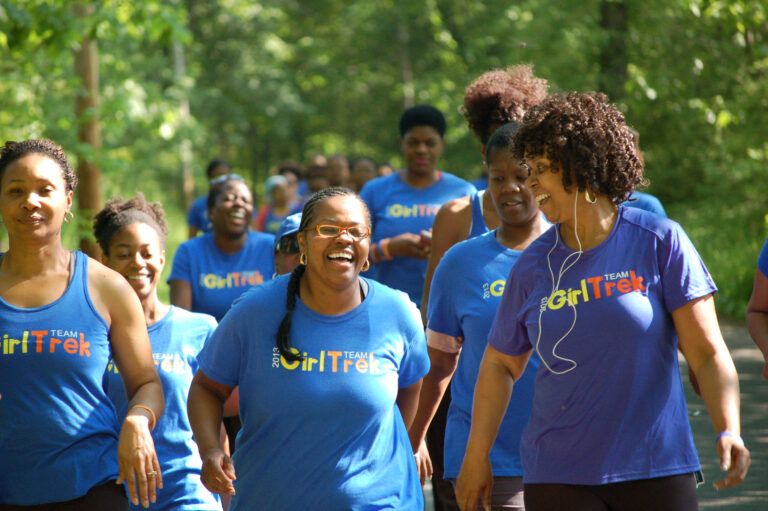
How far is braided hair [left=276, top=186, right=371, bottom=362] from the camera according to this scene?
439 centimetres

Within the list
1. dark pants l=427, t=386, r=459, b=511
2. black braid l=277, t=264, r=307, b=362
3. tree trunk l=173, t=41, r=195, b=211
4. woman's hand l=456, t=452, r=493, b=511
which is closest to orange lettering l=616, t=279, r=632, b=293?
woman's hand l=456, t=452, r=493, b=511

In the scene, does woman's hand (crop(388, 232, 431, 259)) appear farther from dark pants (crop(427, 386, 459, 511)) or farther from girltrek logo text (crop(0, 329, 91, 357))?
girltrek logo text (crop(0, 329, 91, 357))

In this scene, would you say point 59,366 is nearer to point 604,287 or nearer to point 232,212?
point 604,287

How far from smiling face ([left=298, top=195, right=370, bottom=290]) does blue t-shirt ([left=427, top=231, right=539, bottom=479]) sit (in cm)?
90

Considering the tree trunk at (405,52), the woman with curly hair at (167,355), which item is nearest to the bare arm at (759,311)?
the woman with curly hair at (167,355)

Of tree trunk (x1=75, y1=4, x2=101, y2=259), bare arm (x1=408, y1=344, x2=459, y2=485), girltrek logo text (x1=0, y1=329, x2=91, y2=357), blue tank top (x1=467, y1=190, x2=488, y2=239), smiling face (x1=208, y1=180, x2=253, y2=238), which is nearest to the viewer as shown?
girltrek logo text (x1=0, y1=329, x2=91, y2=357)

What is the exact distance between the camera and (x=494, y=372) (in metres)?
4.59

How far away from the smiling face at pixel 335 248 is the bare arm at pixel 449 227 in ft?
5.93

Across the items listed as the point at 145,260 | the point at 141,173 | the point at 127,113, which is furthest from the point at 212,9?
the point at 145,260

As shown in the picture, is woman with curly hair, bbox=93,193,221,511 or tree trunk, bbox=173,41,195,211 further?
tree trunk, bbox=173,41,195,211

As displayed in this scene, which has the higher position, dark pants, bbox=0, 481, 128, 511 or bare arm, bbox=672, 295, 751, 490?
bare arm, bbox=672, 295, 751, 490

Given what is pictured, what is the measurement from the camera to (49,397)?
4297 mm

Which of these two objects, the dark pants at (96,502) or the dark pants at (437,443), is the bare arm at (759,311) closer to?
the dark pants at (437,443)

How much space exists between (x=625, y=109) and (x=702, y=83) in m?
5.26
